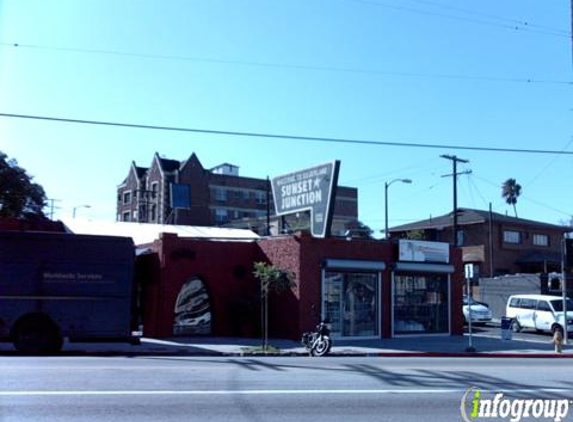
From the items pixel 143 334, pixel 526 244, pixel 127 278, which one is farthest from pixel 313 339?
pixel 526 244

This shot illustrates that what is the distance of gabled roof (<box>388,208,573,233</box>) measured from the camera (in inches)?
2262

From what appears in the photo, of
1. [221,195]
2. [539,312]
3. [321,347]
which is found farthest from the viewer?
[221,195]

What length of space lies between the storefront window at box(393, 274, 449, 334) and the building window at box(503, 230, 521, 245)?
94.5ft

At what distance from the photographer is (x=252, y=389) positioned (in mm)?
11758

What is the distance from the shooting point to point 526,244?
5881cm

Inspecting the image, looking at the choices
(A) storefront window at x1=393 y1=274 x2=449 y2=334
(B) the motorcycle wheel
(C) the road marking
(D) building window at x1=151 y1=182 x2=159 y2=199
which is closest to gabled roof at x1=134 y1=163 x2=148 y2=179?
(D) building window at x1=151 y1=182 x2=159 y2=199

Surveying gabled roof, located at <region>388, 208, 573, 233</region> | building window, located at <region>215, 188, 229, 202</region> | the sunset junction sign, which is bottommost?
the sunset junction sign

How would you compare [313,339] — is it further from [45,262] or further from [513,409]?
[513,409]

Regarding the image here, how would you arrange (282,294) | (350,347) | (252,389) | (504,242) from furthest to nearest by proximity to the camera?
(504,242) → (282,294) → (350,347) → (252,389)

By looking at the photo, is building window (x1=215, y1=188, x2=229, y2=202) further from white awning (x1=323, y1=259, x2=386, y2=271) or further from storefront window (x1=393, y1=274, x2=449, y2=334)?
white awning (x1=323, y1=259, x2=386, y2=271)

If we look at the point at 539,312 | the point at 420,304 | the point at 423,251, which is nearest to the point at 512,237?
the point at 539,312

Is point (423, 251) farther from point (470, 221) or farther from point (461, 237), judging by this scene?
point (461, 237)

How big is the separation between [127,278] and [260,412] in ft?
39.3

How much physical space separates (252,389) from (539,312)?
25585 mm
